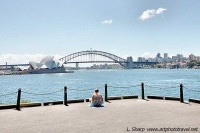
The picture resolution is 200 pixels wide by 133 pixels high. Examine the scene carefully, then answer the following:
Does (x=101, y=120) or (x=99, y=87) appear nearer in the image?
(x=101, y=120)

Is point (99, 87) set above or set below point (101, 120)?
below

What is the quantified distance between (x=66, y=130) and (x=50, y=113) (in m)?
4.37


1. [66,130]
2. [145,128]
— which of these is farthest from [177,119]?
[66,130]

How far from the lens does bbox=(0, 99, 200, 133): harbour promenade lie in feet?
36.0

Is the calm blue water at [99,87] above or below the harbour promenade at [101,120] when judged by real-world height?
below

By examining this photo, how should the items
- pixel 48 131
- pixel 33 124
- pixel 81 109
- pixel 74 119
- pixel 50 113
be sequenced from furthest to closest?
pixel 81 109 < pixel 50 113 < pixel 74 119 < pixel 33 124 < pixel 48 131

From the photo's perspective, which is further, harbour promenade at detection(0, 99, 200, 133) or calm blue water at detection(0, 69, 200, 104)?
calm blue water at detection(0, 69, 200, 104)

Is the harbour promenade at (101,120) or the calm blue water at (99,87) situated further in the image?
the calm blue water at (99,87)

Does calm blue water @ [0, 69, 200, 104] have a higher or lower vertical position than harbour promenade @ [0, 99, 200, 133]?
lower

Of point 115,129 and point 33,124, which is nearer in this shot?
point 115,129

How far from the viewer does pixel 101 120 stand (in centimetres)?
1276

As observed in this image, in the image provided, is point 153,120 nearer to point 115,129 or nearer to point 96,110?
point 115,129

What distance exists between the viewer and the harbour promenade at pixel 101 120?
1098 cm

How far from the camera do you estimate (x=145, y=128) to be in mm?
10953
